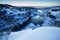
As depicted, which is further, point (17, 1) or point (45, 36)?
point (17, 1)

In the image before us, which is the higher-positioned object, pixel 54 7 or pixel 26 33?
pixel 54 7

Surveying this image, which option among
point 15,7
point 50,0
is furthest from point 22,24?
point 50,0

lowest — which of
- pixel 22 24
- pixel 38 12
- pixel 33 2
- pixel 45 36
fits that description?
pixel 45 36

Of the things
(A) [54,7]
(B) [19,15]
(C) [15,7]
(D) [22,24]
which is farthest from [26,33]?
(A) [54,7]

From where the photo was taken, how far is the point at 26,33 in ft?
4.54

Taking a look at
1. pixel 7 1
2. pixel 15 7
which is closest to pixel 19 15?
pixel 15 7

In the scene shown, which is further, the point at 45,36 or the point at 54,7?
the point at 54,7

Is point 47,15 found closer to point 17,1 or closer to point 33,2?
point 33,2

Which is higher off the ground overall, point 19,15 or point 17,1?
point 17,1

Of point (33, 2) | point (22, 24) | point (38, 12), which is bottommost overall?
point (22, 24)

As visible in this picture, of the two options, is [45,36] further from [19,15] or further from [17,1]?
[17,1]

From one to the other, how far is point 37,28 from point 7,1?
1.55 ft

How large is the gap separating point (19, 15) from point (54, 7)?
418mm

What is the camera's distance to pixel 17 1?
1.46 m
